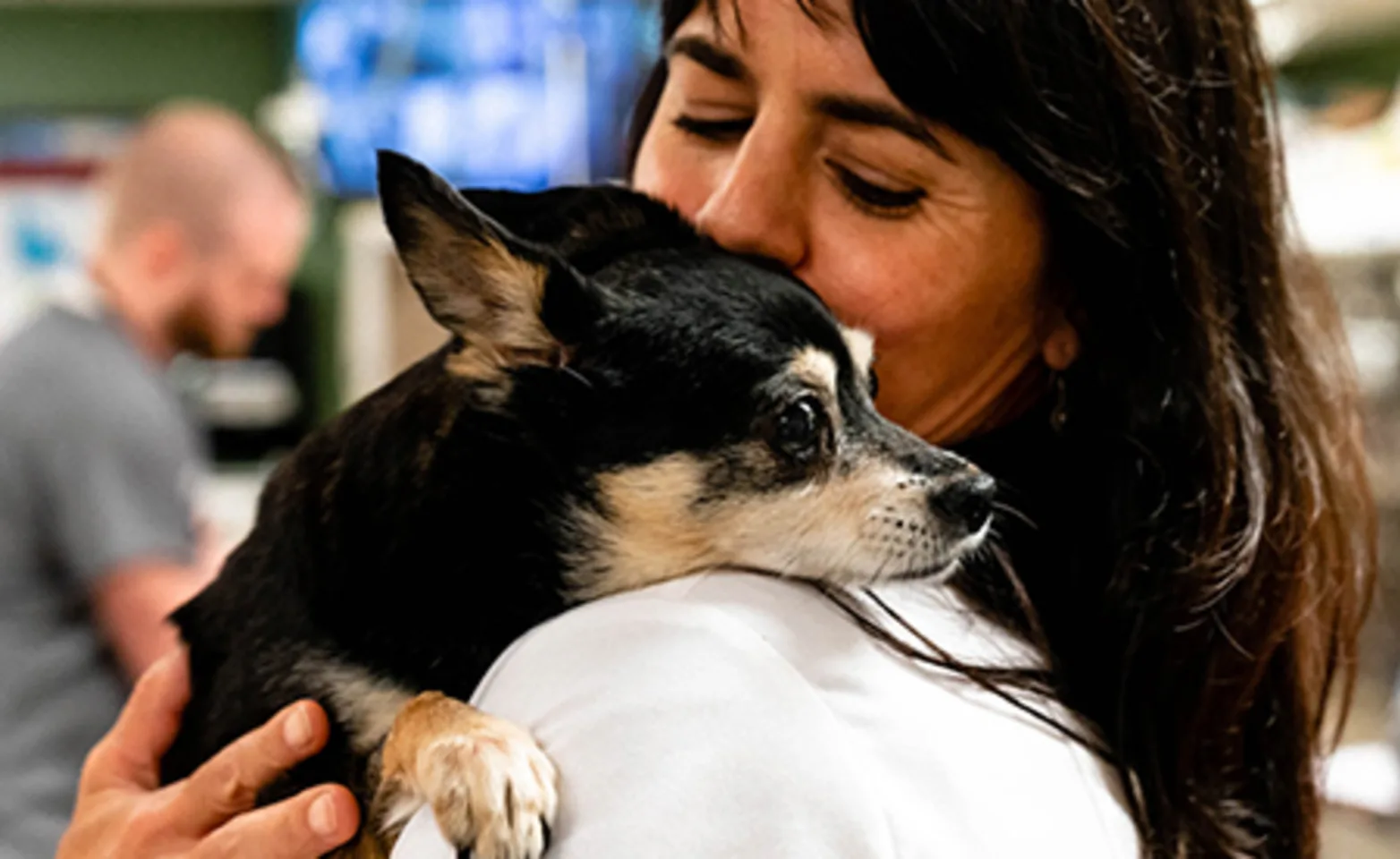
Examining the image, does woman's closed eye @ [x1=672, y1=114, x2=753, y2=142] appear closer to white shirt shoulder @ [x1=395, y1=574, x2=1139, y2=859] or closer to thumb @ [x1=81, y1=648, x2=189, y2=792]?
white shirt shoulder @ [x1=395, y1=574, x2=1139, y2=859]

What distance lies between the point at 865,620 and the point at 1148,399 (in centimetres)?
49

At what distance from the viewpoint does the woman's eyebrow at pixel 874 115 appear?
1177 mm

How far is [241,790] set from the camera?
45.0 inches

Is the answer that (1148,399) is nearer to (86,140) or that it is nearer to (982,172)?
(982,172)

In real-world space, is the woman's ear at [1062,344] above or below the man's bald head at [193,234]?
above

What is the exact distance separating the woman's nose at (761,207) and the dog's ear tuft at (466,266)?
0.20m

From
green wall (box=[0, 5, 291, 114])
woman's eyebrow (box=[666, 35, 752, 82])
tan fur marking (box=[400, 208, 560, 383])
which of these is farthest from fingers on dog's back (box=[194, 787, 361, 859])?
green wall (box=[0, 5, 291, 114])

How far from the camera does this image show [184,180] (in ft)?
11.7

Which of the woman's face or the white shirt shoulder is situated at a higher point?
the woman's face

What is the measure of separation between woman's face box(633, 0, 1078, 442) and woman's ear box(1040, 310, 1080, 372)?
0.13 feet

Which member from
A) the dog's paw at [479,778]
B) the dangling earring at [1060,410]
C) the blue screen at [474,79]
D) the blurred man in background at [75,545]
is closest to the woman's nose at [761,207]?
the dangling earring at [1060,410]

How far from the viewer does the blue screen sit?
595cm

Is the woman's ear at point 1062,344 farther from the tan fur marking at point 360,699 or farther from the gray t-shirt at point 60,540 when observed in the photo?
the gray t-shirt at point 60,540

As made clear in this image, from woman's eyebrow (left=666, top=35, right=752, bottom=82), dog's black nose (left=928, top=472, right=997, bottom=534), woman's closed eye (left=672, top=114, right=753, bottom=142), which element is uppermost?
woman's eyebrow (left=666, top=35, right=752, bottom=82)
